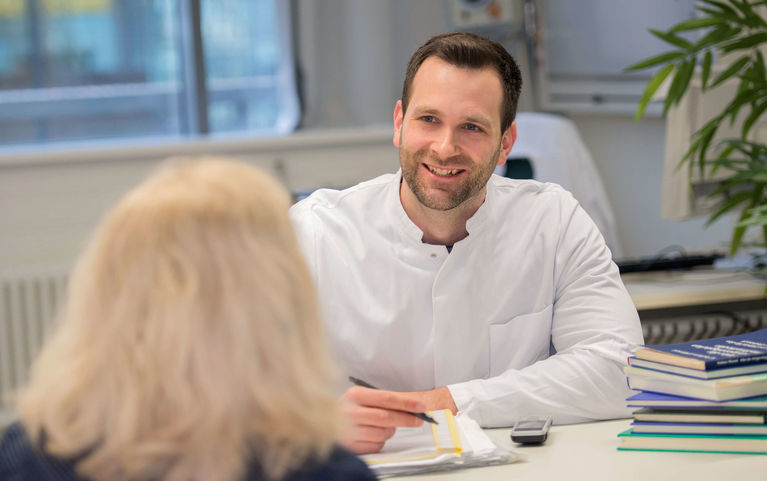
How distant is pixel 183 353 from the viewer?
788mm

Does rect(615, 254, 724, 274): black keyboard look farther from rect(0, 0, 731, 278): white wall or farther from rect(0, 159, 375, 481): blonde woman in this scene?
rect(0, 159, 375, 481): blonde woman

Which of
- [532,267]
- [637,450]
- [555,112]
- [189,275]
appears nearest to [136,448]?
[189,275]

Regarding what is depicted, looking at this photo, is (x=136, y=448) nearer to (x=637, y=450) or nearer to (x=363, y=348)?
(x=637, y=450)

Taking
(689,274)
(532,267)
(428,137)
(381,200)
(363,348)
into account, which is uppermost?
(428,137)

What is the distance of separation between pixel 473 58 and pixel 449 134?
0.56 ft

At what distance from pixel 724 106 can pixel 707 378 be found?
177cm

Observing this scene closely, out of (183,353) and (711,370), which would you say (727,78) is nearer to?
(711,370)

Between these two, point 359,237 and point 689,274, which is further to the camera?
point 689,274

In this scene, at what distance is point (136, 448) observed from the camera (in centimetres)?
79

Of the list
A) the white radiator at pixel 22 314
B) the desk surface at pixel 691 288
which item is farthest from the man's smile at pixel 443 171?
the white radiator at pixel 22 314

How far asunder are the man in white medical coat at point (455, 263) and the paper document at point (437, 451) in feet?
1.33

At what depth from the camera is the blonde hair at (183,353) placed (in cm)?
79

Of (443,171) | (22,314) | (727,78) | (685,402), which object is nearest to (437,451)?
(685,402)

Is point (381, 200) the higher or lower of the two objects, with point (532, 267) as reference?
higher
